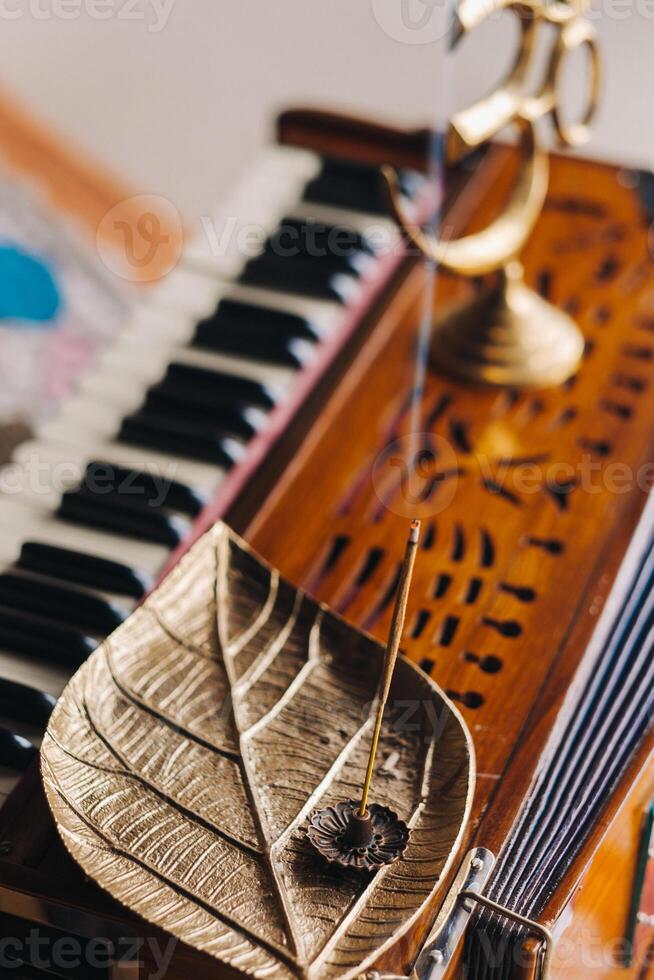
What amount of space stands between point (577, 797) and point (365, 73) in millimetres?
3100

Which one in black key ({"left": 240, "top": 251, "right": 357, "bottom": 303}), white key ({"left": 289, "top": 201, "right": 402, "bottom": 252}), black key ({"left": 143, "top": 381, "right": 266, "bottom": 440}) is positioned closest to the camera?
black key ({"left": 143, "top": 381, "right": 266, "bottom": 440})

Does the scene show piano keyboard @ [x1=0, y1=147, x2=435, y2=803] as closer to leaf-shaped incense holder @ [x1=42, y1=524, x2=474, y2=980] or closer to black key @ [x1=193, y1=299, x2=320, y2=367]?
black key @ [x1=193, y1=299, x2=320, y2=367]

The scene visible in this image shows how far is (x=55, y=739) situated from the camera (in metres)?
1.12

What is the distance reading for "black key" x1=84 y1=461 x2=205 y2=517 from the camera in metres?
1.54

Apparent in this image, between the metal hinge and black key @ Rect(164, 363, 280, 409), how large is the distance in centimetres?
77

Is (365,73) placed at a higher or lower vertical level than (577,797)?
higher

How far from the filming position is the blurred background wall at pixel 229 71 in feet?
11.8

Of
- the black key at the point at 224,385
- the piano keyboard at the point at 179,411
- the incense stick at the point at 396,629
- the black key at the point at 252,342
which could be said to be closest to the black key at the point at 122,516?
the piano keyboard at the point at 179,411

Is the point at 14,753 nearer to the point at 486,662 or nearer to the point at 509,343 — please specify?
the point at 486,662

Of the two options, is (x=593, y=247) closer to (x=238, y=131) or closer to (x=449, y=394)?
(x=449, y=394)

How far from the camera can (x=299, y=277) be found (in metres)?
1.89

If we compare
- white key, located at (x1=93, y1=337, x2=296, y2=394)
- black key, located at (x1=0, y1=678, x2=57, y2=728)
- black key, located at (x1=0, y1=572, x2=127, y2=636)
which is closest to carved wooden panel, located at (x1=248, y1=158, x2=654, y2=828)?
white key, located at (x1=93, y1=337, x2=296, y2=394)

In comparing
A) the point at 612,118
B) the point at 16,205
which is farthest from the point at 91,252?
the point at 612,118

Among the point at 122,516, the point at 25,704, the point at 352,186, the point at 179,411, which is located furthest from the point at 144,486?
the point at 352,186
